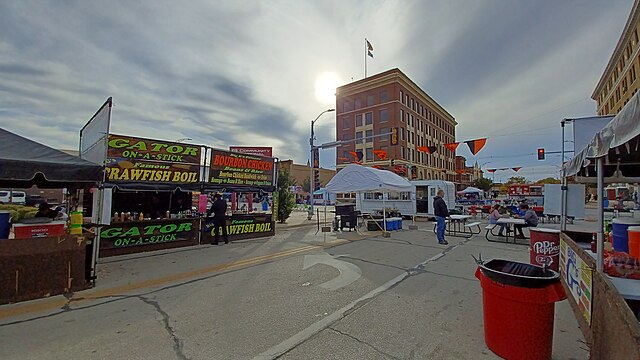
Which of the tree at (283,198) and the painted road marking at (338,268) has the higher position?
the tree at (283,198)

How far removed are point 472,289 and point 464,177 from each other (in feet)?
271

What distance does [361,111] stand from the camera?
177 ft

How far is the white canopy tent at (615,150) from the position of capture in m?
2.20

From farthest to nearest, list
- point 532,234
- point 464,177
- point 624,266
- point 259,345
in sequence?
point 464,177
point 532,234
point 259,345
point 624,266

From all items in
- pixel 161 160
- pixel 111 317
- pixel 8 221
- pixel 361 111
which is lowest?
pixel 111 317

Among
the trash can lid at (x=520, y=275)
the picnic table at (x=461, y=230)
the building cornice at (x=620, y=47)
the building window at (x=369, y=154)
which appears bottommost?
the picnic table at (x=461, y=230)

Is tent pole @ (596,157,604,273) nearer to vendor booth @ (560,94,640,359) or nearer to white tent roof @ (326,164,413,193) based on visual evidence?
vendor booth @ (560,94,640,359)

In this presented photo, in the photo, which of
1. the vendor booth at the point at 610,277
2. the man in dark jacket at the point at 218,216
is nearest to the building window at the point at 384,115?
the man in dark jacket at the point at 218,216

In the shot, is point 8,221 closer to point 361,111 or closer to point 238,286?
point 238,286

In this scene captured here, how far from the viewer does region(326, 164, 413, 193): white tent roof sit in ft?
43.1

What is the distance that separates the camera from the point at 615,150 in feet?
12.2

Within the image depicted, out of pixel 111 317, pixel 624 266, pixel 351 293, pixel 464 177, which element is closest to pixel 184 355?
pixel 111 317

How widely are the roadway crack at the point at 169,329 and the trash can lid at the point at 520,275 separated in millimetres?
3550

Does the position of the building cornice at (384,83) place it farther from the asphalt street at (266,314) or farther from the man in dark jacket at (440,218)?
the asphalt street at (266,314)
